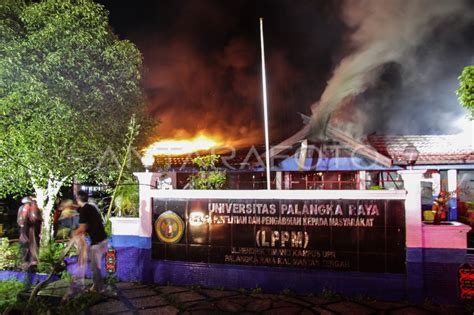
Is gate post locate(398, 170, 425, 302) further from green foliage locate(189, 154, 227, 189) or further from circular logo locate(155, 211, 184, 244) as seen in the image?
circular logo locate(155, 211, 184, 244)

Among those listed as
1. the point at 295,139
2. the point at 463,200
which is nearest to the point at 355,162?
the point at 295,139

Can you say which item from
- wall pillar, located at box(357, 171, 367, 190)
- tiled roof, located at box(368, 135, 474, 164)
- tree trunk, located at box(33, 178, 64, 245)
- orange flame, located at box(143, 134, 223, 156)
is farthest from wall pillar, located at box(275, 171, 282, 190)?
tree trunk, located at box(33, 178, 64, 245)

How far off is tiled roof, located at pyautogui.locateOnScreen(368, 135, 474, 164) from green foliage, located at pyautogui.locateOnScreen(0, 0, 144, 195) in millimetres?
9975

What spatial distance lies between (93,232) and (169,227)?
163 centimetres

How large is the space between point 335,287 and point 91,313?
4.60 metres

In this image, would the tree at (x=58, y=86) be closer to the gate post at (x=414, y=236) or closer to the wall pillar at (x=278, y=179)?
the wall pillar at (x=278, y=179)

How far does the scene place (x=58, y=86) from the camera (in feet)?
29.4

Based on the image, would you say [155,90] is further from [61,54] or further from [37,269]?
[37,269]

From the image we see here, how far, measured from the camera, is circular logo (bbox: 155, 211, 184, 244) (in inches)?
313

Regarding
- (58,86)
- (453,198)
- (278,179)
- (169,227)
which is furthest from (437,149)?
(58,86)

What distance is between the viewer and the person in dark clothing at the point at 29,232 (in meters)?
8.70

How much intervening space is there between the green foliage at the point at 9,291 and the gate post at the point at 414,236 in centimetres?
731

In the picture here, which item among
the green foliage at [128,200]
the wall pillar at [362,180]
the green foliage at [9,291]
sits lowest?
the green foliage at [9,291]

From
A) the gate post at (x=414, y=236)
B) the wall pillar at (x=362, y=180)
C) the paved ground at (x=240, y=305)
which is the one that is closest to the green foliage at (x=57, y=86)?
the paved ground at (x=240, y=305)
